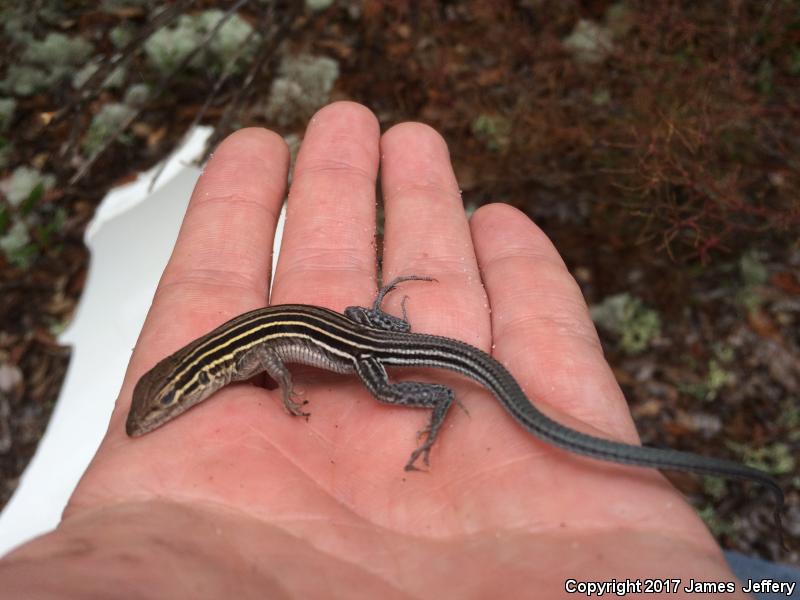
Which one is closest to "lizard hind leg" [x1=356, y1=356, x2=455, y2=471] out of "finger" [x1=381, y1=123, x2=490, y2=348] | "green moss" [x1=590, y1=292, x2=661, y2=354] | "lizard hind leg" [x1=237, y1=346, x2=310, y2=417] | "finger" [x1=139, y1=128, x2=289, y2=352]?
"lizard hind leg" [x1=237, y1=346, x2=310, y2=417]

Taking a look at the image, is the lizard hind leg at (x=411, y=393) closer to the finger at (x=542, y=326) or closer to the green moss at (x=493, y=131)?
the finger at (x=542, y=326)

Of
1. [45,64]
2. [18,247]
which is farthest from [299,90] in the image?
[18,247]

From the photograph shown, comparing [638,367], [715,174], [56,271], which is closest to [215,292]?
[56,271]

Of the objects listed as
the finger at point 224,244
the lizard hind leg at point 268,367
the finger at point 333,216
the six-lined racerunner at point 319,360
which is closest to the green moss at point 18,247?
the finger at point 224,244

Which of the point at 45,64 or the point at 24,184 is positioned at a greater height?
the point at 45,64

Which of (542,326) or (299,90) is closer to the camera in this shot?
(542,326)

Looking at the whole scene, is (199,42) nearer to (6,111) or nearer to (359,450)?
(6,111)
